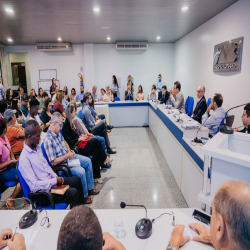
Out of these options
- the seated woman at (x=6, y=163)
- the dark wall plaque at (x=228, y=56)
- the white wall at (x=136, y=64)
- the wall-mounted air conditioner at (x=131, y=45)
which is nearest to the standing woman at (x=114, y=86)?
the white wall at (x=136, y=64)

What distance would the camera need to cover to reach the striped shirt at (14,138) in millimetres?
3045

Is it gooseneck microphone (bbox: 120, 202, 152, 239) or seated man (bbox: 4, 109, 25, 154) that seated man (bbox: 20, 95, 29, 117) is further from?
gooseneck microphone (bbox: 120, 202, 152, 239)

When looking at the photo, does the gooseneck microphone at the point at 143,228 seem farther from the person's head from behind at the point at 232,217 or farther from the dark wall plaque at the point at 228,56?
the dark wall plaque at the point at 228,56

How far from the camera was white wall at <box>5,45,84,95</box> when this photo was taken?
10398mm

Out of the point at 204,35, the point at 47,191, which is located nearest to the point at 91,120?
the point at 47,191

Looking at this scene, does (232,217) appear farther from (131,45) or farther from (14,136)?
(131,45)

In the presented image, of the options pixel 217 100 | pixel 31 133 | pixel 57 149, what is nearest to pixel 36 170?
pixel 31 133

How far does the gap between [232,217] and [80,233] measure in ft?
1.81

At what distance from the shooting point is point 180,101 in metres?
5.50

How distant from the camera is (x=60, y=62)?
1049 centimetres

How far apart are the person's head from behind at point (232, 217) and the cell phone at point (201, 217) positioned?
0.63 m

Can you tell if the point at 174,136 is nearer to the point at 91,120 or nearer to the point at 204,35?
the point at 91,120

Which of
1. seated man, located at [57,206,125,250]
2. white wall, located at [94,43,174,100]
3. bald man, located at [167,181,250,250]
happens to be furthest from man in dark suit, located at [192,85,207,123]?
white wall, located at [94,43,174,100]

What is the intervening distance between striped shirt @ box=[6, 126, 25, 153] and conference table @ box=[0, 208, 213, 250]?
5.52 feet
